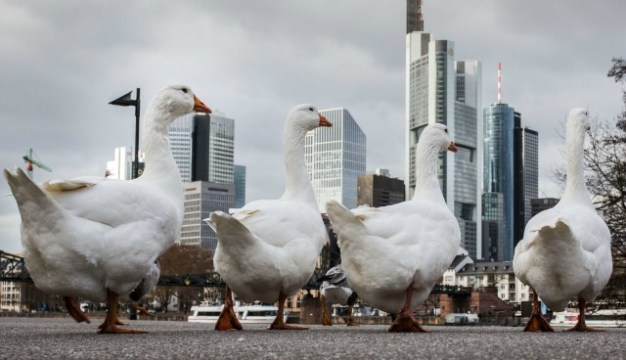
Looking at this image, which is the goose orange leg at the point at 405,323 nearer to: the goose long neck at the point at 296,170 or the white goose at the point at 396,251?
the white goose at the point at 396,251

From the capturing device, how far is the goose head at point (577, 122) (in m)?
14.1

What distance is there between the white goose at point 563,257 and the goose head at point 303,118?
3875mm

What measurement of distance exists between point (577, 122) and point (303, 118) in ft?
14.2

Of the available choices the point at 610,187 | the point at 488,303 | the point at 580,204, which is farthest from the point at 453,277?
the point at 580,204

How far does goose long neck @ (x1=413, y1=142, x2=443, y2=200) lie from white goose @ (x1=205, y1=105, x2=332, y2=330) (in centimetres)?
169

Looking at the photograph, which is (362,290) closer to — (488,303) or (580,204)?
(580,204)

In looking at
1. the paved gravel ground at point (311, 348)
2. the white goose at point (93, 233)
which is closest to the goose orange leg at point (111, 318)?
the white goose at point (93, 233)

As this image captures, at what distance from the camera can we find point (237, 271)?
12258 mm

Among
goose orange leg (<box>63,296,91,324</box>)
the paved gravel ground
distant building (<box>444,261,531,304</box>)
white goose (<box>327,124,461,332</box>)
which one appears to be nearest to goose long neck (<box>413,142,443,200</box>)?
white goose (<box>327,124,461,332</box>)

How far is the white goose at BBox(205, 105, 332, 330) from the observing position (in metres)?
11.9

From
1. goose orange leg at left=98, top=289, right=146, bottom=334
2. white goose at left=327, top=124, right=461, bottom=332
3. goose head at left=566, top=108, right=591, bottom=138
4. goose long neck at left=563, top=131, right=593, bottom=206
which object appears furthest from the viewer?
goose head at left=566, top=108, right=591, bottom=138

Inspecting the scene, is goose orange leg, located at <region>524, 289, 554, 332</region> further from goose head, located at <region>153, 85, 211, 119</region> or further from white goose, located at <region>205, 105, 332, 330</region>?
goose head, located at <region>153, 85, 211, 119</region>

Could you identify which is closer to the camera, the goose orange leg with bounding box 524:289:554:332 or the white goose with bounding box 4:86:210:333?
the white goose with bounding box 4:86:210:333

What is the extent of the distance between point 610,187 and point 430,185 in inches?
509
